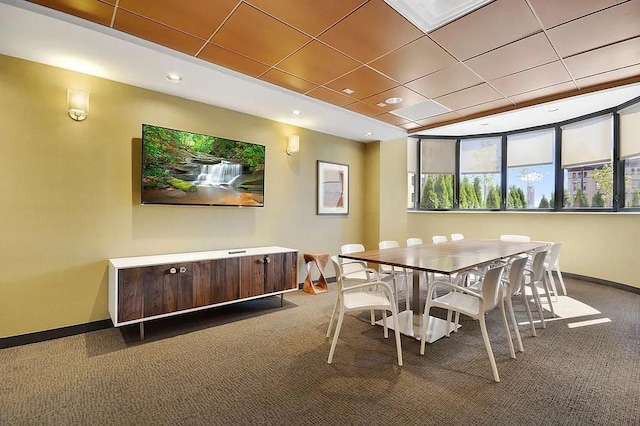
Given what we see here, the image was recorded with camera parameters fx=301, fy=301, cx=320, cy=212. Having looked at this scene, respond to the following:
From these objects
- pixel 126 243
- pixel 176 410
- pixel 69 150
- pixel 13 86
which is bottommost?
pixel 176 410

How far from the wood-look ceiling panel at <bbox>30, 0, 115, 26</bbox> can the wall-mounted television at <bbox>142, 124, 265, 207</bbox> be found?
1144mm

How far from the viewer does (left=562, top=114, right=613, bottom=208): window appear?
16.9 feet

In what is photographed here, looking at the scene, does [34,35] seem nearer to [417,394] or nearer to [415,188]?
[417,394]

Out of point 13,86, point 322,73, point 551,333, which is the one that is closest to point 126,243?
point 13,86

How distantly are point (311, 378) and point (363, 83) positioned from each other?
3209 millimetres

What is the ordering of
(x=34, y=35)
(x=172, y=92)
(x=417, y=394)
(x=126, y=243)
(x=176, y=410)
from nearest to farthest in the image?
(x=176, y=410) < (x=417, y=394) < (x=34, y=35) < (x=126, y=243) < (x=172, y=92)

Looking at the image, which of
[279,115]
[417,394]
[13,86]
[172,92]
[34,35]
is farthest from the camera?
[279,115]

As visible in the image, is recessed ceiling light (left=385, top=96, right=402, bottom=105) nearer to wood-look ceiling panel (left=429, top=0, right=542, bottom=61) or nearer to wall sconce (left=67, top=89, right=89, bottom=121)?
wood-look ceiling panel (left=429, top=0, right=542, bottom=61)

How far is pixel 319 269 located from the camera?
4883mm

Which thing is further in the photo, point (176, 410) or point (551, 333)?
point (551, 333)

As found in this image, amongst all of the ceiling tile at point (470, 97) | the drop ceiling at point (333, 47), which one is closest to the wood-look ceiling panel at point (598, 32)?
the drop ceiling at point (333, 47)

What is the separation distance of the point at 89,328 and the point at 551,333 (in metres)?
4.85

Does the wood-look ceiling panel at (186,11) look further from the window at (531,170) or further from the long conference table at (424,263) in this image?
the window at (531,170)

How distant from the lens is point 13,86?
280 centimetres
